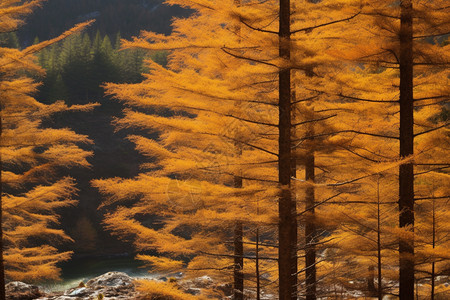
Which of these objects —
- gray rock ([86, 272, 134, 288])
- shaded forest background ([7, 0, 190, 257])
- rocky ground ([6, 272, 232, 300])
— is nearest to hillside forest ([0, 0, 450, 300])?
rocky ground ([6, 272, 232, 300])

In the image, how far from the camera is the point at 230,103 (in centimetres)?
753

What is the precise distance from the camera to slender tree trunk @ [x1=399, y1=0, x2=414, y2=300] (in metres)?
6.63

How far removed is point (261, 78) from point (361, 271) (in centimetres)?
362

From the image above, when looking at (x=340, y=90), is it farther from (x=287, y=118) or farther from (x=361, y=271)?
(x=361, y=271)

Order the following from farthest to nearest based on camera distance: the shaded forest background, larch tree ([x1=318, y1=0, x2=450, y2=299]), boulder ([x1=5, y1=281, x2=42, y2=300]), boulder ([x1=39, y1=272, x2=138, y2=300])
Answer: the shaded forest background, boulder ([x1=5, y1=281, x2=42, y2=300]), boulder ([x1=39, y1=272, x2=138, y2=300]), larch tree ([x1=318, y1=0, x2=450, y2=299])

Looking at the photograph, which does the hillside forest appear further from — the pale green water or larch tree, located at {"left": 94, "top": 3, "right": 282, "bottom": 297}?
the pale green water

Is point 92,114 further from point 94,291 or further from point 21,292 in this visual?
point 94,291

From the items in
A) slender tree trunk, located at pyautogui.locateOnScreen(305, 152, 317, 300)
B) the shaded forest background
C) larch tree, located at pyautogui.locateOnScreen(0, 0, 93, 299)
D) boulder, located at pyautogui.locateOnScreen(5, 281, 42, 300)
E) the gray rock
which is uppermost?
the shaded forest background

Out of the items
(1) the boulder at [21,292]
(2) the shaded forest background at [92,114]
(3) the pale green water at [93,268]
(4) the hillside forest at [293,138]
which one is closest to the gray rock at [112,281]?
(1) the boulder at [21,292]

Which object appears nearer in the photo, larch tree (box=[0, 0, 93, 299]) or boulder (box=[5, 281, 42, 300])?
larch tree (box=[0, 0, 93, 299])

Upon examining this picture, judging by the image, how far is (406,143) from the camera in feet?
22.2

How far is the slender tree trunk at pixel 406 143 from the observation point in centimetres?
663

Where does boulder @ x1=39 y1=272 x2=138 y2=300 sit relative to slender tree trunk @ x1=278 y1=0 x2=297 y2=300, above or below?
below

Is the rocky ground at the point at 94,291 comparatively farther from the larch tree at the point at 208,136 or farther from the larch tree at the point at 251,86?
the larch tree at the point at 251,86
